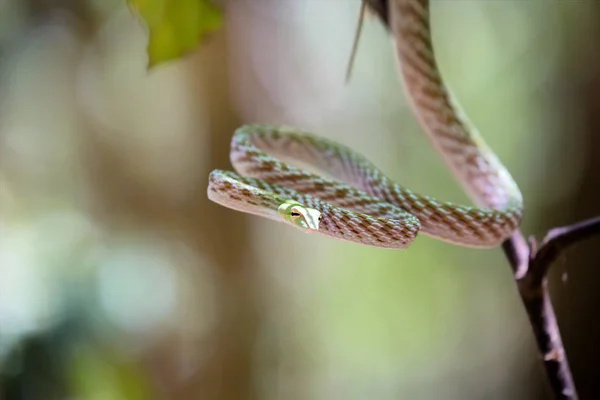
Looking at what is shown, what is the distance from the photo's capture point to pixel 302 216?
52 centimetres

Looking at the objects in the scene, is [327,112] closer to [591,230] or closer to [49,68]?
[49,68]

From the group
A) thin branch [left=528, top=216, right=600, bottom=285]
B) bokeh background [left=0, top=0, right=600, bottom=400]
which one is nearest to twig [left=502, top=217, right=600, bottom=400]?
thin branch [left=528, top=216, right=600, bottom=285]

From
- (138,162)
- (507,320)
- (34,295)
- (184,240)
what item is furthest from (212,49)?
(507,320)

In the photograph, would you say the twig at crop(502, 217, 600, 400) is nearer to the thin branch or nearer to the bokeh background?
the thin branch

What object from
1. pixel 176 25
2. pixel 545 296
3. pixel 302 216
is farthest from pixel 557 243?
pixel 176 25

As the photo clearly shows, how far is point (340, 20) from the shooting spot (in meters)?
1.42

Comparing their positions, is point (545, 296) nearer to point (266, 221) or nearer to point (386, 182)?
point (386, 182)

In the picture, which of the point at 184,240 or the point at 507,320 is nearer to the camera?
the point at 184,240

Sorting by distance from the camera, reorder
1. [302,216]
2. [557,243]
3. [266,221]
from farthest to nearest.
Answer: [266,221]
[557,243]
[302,216]

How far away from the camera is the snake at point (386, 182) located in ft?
1.80

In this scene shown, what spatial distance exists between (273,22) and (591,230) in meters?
0.99

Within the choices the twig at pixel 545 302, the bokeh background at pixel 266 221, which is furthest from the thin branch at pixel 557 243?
A: the bokeh background at pixel 266 221

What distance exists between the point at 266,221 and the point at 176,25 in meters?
0.75

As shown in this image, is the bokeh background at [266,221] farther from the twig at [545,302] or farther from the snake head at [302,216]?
the snake head at [302,216]
